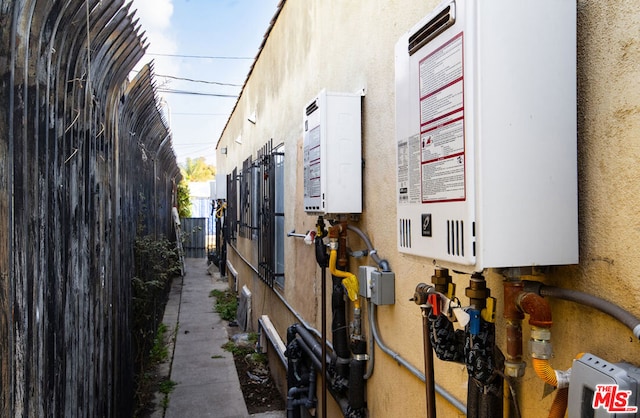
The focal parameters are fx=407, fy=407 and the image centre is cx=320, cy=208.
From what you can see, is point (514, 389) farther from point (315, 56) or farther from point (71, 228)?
point (315, 56)

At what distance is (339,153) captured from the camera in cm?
251

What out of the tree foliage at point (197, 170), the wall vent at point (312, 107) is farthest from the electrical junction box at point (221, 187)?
the tree foliage at point (197, 170)

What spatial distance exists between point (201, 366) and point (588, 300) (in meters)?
5.27

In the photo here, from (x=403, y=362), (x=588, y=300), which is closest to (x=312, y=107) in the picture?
(x=403, y=362)

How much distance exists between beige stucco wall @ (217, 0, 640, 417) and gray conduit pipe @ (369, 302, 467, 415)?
32mm

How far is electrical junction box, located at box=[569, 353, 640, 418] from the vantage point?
0.87 m

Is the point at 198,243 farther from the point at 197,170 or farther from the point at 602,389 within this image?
the point at 197,170

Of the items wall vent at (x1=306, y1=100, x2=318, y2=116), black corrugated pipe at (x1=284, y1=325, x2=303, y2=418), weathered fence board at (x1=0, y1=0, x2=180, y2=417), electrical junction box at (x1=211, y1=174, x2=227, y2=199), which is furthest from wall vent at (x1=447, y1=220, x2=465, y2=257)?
electrical junction box at (x1=211, y1=174, x2=227, y2=199)

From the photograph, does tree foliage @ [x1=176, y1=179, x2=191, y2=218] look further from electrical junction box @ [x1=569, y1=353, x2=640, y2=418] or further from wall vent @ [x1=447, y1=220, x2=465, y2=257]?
electrical junction box @ [x1=569, y1=353, x2=640, y2=418]

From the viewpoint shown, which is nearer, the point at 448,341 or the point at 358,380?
the point at 448,341

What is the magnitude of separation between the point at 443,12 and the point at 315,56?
2542 millimetres

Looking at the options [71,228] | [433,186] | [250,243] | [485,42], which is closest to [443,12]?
[485,42]

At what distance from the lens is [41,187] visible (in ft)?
5.54

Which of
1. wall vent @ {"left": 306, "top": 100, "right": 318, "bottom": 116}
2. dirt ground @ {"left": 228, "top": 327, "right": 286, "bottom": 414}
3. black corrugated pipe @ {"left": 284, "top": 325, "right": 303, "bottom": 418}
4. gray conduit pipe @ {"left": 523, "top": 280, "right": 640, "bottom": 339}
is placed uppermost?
wall vent @ {"left": 306, "top": 100, "right": 318, "bottom": 116}
